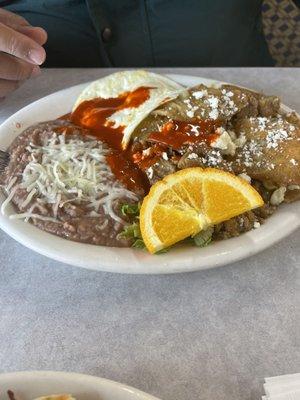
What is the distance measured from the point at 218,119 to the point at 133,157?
23 centimetres

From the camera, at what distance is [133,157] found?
134cm

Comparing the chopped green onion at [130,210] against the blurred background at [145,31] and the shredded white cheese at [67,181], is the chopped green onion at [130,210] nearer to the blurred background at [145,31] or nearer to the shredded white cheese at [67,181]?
the shredded white cheese at [67,181]

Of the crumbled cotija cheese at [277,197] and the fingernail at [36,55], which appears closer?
the crumbled cotija cheese at [277,197]

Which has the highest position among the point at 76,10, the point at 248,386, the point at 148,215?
the point at 76,10

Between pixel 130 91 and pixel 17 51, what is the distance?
33 cm

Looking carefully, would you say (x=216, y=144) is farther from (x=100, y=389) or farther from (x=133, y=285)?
(x=100, y=389)

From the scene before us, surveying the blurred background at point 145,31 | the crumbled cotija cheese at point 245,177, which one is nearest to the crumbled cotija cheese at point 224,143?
the crumbled cotija cheese at point 245,177

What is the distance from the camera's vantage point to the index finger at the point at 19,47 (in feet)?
4.71

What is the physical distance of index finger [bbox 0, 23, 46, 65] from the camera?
1437 millimetres

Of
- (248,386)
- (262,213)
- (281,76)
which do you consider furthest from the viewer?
(281,76)

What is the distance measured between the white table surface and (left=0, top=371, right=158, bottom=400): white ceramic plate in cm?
15

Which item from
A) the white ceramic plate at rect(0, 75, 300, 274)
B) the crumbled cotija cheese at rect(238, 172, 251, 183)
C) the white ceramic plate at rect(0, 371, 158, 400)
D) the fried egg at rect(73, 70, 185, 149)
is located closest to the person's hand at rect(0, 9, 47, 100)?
the fried egg at rect(73, 70, 185, 149)

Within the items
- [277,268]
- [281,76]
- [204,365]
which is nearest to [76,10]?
[281,76]

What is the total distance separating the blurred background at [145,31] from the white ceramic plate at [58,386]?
128 cm
